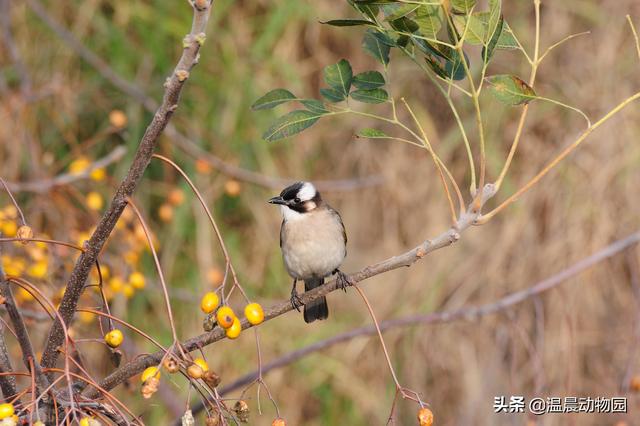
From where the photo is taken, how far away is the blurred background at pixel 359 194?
4.50 meters

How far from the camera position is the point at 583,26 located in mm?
4762

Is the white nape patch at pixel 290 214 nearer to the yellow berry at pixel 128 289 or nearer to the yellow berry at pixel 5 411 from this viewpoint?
the yellow berry at pixel 128 289

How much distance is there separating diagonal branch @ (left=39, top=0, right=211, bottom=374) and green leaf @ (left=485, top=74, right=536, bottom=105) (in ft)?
2.08

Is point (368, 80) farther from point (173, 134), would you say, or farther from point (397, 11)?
point (173, 134)

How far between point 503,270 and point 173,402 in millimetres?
2259

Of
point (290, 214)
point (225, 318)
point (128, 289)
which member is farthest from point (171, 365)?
point (290, 214)

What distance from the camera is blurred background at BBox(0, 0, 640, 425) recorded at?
4.50 meters

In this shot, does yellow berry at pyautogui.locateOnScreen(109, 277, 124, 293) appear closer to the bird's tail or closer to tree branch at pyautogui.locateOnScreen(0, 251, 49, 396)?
the bird's tail

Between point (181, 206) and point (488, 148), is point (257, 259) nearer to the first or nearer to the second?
point (181, 206)

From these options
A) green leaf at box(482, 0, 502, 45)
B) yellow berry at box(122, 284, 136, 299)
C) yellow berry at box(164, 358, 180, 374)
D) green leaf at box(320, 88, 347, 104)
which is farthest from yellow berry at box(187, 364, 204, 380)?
yellow berry at box(122, 284, 136, 299)

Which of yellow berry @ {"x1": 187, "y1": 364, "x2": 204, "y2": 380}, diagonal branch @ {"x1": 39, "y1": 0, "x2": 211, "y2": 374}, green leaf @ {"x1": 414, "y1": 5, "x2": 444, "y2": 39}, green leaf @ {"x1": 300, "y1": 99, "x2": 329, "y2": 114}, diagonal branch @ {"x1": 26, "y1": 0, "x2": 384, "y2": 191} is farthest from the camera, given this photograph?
diagonal branch @ {"x1": 26, "y1": 0, "x2": 384, "y2": 191}

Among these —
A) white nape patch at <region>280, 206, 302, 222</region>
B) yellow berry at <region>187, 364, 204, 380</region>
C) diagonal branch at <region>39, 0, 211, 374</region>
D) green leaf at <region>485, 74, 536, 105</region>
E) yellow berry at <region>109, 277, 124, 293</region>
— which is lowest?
yellow berry at <region>187, 364, 204, 380</region>

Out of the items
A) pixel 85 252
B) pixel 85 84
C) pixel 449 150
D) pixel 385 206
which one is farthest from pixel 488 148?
pixel 85 252

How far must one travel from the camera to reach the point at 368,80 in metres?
1.85
